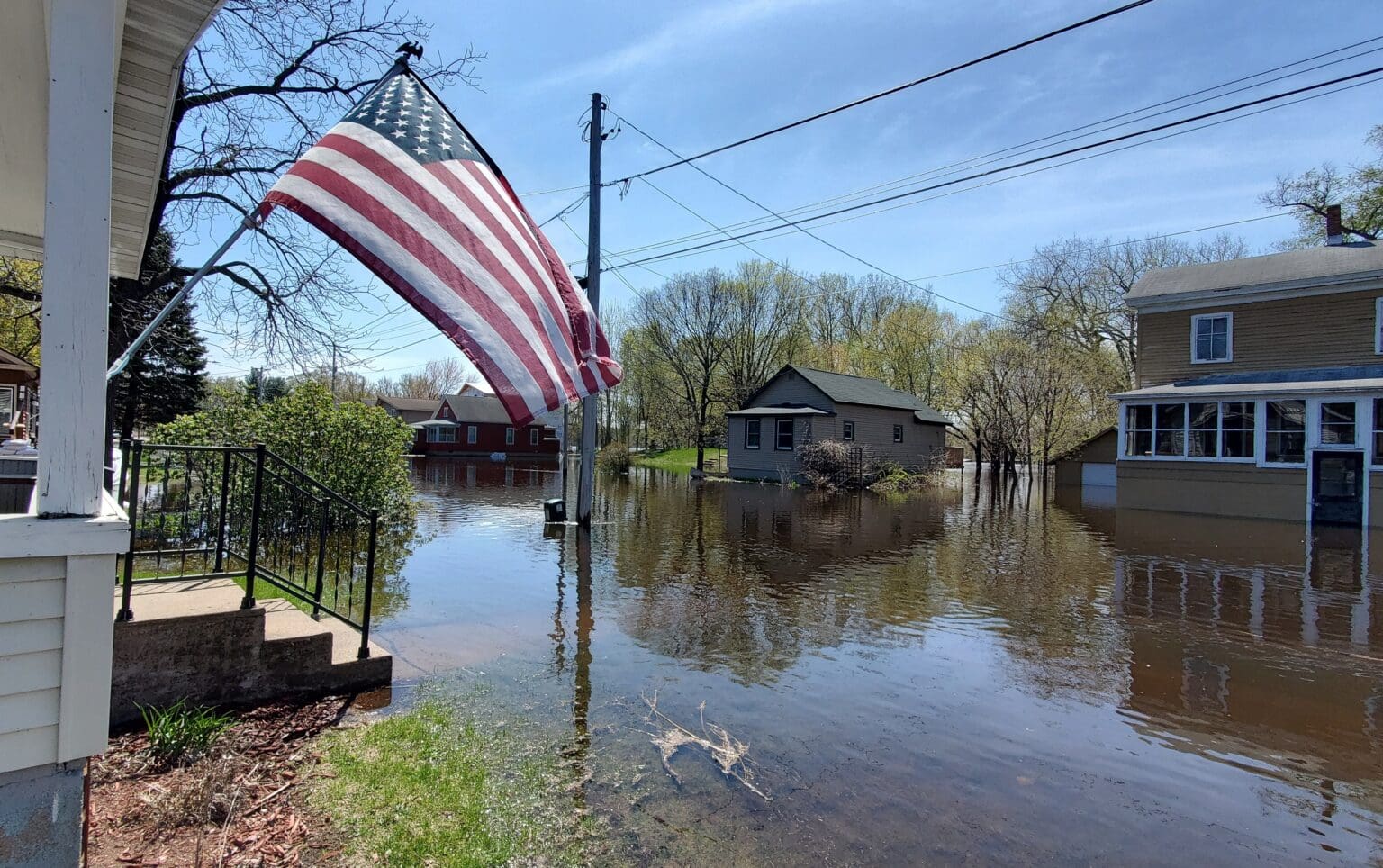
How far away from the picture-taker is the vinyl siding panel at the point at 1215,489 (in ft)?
57.2

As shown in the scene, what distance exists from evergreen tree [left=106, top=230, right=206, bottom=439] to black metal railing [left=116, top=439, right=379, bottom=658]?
950 millimetres

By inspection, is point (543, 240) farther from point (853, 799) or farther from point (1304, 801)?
point (1304, 801)

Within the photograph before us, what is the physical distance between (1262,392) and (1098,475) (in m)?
10.6

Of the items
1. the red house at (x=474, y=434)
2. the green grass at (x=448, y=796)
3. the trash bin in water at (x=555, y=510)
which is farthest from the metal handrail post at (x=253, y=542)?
the red house at (x=474, y=434)

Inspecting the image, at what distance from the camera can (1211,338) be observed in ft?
66.6

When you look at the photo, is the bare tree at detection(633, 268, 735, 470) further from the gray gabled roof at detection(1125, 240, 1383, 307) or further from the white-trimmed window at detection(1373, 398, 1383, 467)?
the white-trimmed window at detection(1373, 398, 1383, 467)

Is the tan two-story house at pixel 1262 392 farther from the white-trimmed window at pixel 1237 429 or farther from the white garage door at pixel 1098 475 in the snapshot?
the white garage door at pixel 1098 475

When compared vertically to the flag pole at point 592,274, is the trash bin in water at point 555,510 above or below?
below

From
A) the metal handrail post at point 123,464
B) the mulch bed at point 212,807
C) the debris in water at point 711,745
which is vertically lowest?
the debris in water at point 711,745

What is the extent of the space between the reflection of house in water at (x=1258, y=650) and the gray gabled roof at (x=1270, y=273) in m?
9.26

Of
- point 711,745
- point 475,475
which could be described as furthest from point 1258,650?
point 475,475

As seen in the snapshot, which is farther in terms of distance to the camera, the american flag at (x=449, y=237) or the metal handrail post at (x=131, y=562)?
the metal handrail post at (x=131, y=562)

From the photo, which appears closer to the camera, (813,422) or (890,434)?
(813,422)

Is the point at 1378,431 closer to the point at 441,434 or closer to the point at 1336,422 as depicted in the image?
the point at 1336,422
